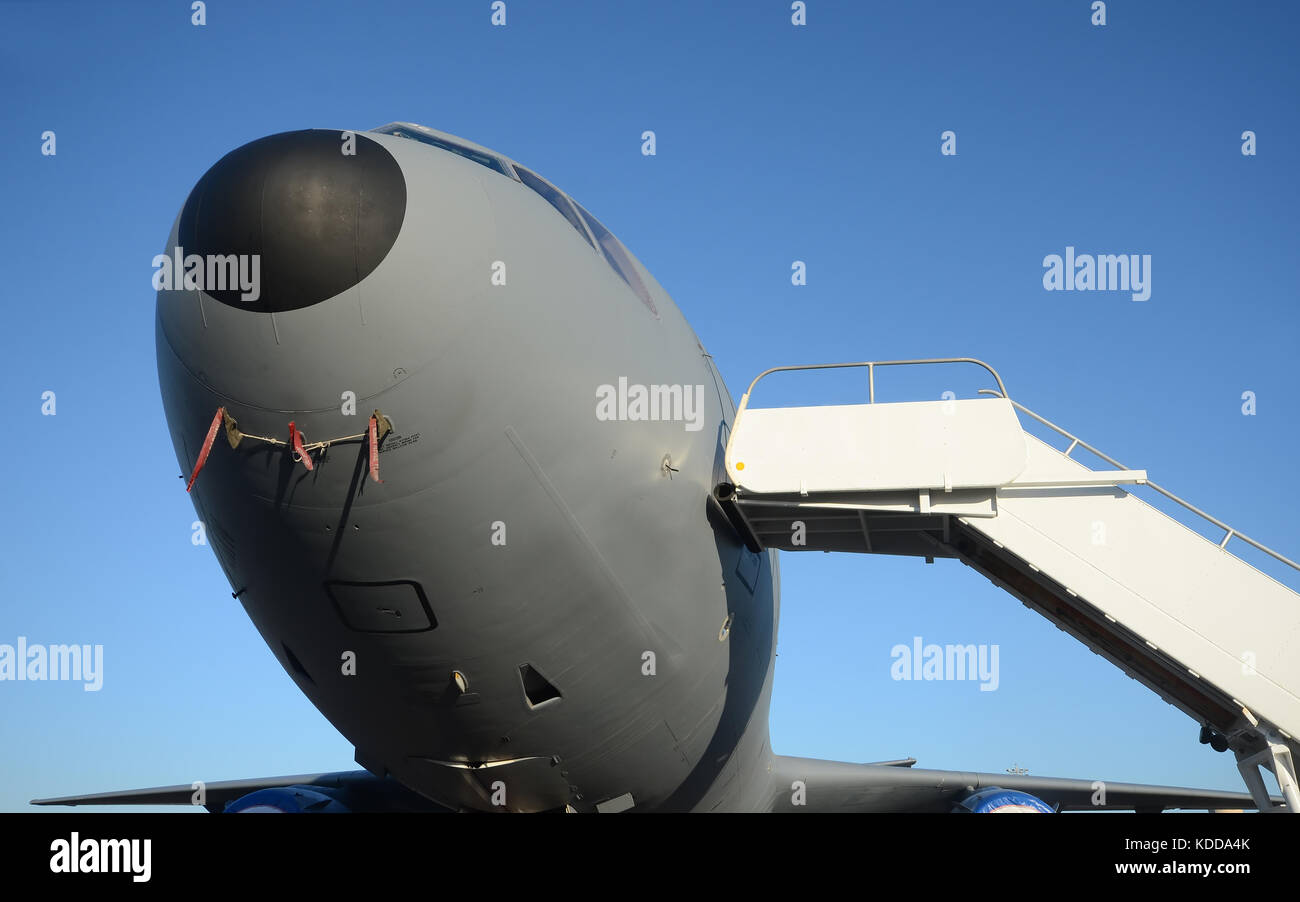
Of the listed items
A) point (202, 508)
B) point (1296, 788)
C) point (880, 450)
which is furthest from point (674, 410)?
point (1296, 788)

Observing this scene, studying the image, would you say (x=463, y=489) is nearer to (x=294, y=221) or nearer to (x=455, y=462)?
(x=455, y=462)

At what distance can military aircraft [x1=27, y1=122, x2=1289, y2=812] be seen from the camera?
638 centimetres

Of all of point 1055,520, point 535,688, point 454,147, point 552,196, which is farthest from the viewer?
point 1055,520

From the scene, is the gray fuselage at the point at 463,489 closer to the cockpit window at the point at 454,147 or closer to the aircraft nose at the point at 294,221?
the aircraft nose at the point at 294,221

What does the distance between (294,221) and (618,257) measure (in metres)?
3.16

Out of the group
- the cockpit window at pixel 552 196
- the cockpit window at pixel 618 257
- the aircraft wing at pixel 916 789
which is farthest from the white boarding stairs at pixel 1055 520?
the aircraft wing at pixel 916 789

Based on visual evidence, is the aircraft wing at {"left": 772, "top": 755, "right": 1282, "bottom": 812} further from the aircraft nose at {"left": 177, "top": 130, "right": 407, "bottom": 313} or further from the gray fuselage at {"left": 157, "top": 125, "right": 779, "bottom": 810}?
the aircraft nose at {"left": 177, "top": 130, "right": 407, "bottom": 313}

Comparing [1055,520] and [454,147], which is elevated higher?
[454,147]

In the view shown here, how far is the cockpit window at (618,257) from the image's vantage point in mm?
8570

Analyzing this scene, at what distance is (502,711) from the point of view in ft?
25.7

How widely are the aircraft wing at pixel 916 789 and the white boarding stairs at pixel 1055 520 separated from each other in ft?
21.4

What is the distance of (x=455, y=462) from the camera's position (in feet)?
22.0

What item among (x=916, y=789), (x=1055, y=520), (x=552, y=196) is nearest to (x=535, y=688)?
(x=552, y=196)
